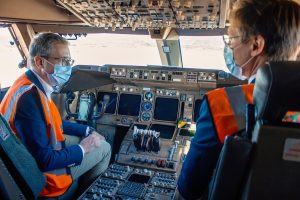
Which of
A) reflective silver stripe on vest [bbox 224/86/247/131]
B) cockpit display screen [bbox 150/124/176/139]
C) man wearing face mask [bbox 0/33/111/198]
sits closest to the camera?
reflective silver stripe on vest [bbox 224/86/247/131]

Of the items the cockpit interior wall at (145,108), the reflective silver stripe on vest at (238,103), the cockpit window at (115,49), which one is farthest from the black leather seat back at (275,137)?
the cockpit window at (115,49)

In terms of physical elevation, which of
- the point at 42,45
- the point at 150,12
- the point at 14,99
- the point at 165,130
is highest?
the point at 150,12

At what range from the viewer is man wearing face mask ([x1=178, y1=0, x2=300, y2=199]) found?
102cm

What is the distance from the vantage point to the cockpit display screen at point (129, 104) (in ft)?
10.6

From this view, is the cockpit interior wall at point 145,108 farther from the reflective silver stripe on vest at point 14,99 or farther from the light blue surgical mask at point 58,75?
the reflective silver stripe on vest at point 14,99

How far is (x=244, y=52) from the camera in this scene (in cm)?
117

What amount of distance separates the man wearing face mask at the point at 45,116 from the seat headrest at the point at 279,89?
1.27m

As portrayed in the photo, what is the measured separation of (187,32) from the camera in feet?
13.3

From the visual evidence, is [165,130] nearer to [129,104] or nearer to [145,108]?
[145,108]

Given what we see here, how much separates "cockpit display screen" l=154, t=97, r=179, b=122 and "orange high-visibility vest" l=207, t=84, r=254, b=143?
2048mm

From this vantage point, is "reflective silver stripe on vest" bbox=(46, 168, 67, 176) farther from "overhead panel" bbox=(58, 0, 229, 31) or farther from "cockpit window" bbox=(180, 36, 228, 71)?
"cockpit window" bbox=(180, 36, 228, 71)

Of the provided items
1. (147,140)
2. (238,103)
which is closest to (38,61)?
(147,140)

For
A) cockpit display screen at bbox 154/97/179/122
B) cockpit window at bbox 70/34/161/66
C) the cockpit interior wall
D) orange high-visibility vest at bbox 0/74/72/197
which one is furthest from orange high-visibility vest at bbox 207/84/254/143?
cockpit window at bbox 70/34/161/66

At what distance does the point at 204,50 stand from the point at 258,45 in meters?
3.50
